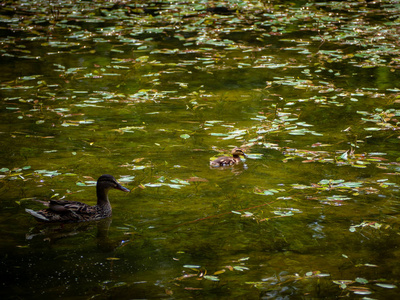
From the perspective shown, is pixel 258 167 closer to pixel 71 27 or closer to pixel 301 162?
pixel 301 162

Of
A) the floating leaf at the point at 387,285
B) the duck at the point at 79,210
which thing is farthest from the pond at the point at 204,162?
the duck at the point at 79,210

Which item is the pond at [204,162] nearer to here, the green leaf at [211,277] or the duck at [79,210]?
the green leaf at [211,277]

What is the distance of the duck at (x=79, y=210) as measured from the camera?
540 centimetres

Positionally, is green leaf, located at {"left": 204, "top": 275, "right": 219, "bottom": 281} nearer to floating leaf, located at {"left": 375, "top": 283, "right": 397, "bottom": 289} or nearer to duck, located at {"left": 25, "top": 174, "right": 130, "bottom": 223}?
floating leaf, located at {"left": 375, "top": 283, "right": 397, "bottom": 289}

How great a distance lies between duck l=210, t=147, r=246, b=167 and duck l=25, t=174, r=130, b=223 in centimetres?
142

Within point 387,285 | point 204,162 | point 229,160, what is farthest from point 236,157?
point 387,285

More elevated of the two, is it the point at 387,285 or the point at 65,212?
the point at 65,212

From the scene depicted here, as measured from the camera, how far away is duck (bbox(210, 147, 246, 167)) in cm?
681

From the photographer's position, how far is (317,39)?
13758 millimetres

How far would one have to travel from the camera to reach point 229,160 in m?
6.82

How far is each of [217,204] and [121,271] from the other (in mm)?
1556

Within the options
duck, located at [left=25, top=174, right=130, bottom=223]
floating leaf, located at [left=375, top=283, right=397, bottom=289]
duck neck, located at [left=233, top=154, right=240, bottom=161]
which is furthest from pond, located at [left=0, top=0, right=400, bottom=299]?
duck neck, located at [left=233, top=154, right=240, bottom=161]

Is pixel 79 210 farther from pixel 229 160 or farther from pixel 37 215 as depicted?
pixel 229 160

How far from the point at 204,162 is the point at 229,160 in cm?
35
